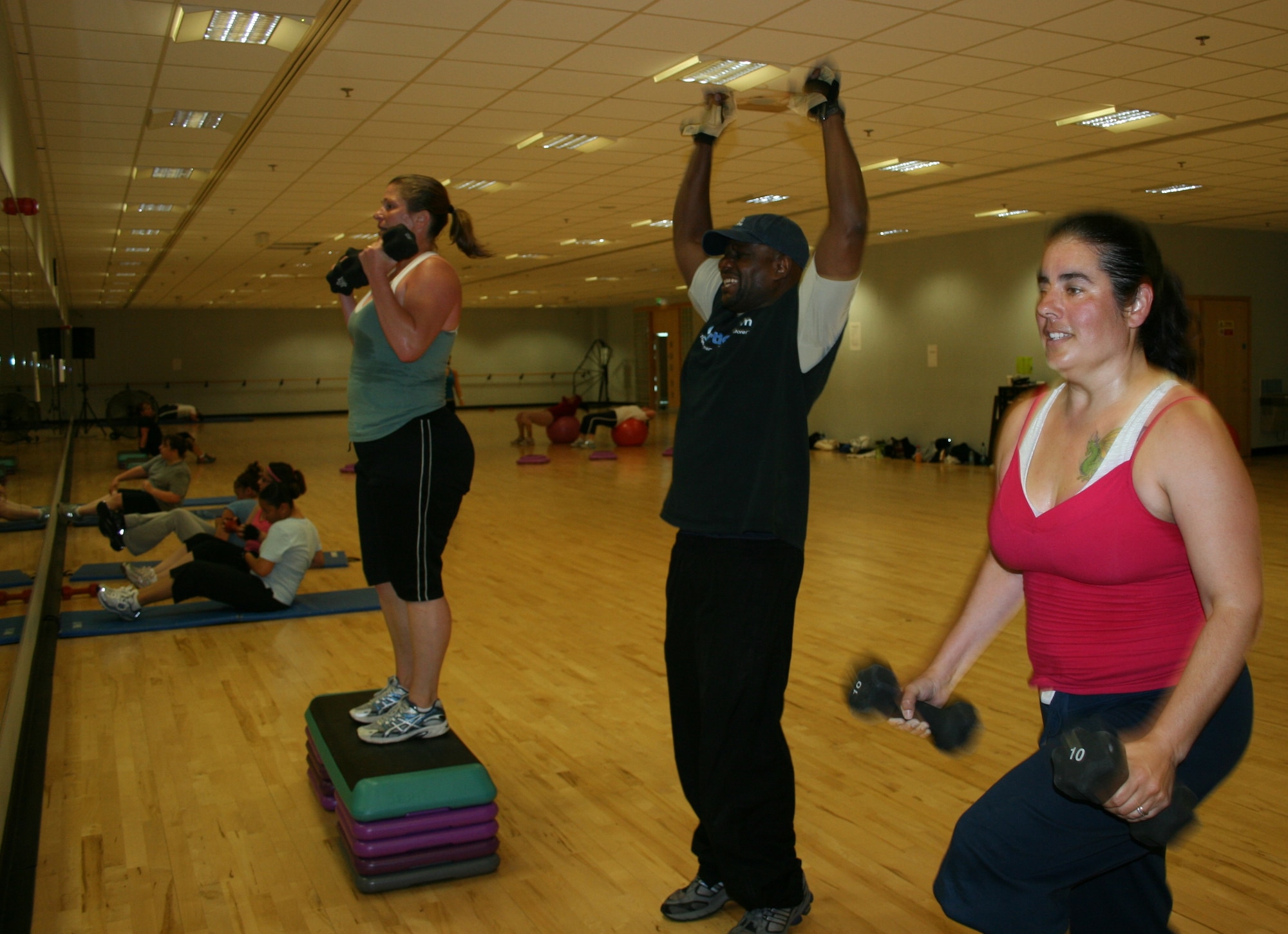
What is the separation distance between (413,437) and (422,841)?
37.5 inches

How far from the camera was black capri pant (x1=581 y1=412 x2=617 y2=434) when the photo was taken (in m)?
15.2

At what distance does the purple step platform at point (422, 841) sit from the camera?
2402 mm

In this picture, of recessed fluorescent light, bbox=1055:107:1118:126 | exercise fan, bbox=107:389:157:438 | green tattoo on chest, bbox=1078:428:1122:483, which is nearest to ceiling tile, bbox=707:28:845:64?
recessed fluorescent light, bbox=1055:107:1118:126

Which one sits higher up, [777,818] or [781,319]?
[781,319]

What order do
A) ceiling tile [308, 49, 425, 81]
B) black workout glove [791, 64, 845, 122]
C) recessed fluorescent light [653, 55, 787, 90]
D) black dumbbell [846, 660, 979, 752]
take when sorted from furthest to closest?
recessed fluorescent light [653, 55, 787, 90], ceiling tile [308, 49, 425, 81], black workout glove [791, 64, 845, 122], black dumbbell [846, 660, 979, 752]

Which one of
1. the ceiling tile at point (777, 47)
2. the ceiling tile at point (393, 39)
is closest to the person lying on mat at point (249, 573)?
the ceiling tile at point (393, 39)

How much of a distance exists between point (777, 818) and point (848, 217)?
1152mm

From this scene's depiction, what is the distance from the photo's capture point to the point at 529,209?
36.6 ft

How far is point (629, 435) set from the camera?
15086 mm

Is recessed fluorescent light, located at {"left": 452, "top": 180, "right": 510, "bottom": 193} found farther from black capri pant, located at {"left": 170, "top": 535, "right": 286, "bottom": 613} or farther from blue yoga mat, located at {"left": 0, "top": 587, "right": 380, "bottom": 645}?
black capri pant, located at {"left": 170, "top": 535, "right": 286, "bottom": 613}

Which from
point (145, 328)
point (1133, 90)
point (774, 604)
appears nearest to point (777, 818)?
point (774, 604)

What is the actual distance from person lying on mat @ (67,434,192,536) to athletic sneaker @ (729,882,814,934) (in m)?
5.91

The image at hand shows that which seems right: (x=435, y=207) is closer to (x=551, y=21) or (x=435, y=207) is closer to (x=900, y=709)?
(x=900, y=709)

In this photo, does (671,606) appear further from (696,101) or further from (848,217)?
(696,101)
